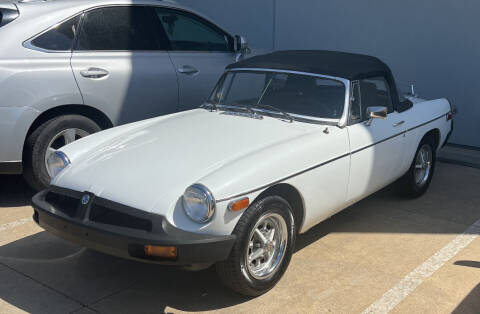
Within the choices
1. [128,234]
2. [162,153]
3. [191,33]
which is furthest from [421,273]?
[191,33]

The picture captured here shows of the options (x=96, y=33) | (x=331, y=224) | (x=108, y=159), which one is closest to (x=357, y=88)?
(x=331, y=224)

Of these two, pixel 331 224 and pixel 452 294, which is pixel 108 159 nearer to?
pixel 331 224

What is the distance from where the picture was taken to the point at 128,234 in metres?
3.39

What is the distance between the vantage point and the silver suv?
16.8ft

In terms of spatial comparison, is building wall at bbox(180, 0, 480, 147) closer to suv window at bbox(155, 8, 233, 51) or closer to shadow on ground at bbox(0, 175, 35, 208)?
suv window at bbox(155, 8, 233, 51)

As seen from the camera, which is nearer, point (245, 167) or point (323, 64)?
point (245, 167)

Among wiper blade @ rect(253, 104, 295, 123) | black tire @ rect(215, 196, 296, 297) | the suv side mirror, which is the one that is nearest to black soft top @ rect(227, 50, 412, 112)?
wiper blade @ rect(253, 104, 295, 123)

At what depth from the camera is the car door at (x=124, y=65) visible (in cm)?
558

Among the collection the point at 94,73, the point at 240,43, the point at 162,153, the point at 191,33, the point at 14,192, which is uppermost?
the point at 191,33

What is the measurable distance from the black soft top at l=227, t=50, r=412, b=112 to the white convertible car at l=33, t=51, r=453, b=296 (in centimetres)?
1

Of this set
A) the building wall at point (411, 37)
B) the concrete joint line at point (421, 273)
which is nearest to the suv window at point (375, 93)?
the concrete joint line at point (421, 273)

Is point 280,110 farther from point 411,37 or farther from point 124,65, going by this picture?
point 411,37

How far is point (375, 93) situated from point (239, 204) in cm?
219

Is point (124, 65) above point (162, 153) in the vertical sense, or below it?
above
